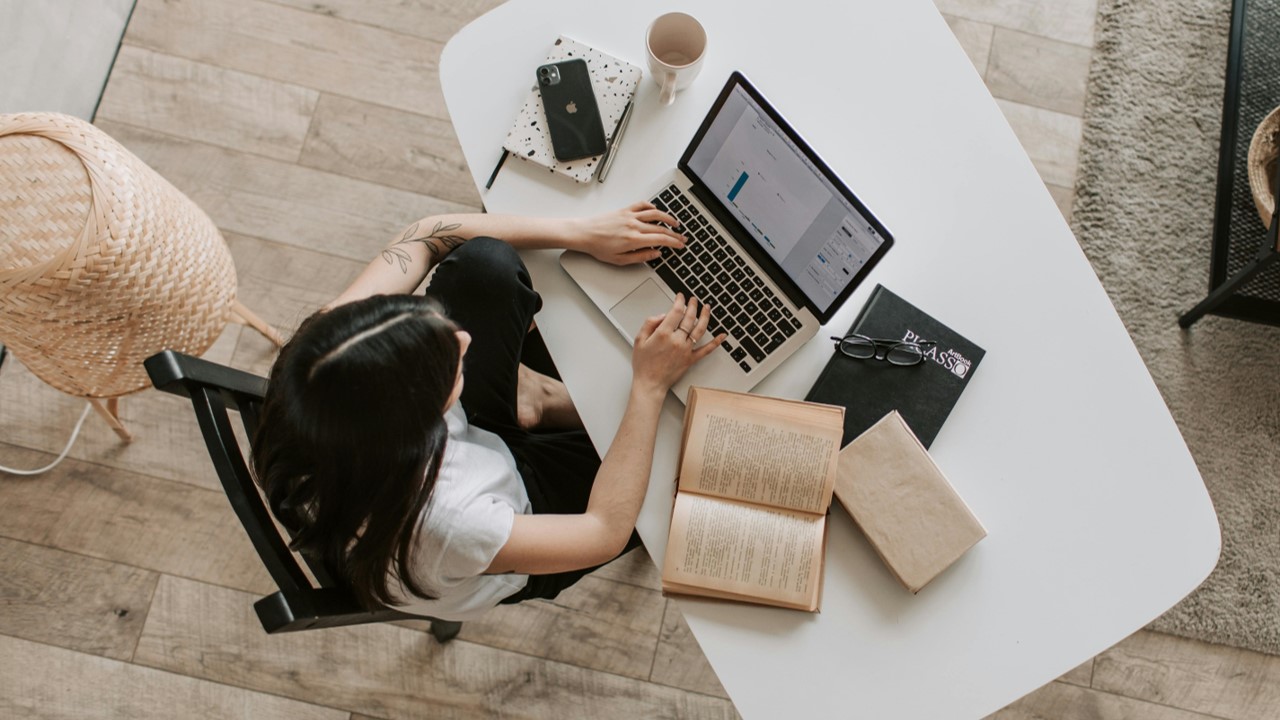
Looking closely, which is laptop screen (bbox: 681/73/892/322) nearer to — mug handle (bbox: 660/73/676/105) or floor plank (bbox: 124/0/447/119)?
mug handle (bbox: 660/73/676/105)

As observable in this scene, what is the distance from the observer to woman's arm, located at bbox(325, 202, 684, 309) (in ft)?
3.54

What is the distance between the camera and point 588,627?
1.60 m

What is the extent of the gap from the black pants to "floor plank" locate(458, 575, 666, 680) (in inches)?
16.2

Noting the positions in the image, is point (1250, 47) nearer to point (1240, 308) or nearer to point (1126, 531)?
point (1240, 308)

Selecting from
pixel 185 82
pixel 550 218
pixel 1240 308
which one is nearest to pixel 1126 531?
pixel 550 218

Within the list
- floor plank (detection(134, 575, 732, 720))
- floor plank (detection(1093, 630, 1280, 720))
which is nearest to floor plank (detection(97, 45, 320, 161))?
floor plank (detection(134, 575, 732, 720))

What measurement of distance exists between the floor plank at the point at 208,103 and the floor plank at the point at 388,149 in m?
0.05

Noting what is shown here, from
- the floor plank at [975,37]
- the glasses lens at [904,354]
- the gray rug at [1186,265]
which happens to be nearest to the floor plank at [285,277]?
the glasses lens at [904,354]

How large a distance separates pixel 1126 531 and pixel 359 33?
1713mm

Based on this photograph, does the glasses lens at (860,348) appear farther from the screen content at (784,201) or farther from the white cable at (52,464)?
the white cable at (52,464)

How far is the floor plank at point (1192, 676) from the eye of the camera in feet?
5.18

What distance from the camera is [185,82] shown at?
1.81m

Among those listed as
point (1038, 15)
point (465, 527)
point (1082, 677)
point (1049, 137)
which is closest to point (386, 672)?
point (465, 527)

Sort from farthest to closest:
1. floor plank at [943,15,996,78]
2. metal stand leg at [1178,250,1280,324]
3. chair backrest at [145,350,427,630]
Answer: floor plank at [943,15,996,78], metal stand leg at [1178,250,1280,324], chair backrest at [145,350,427,630]
